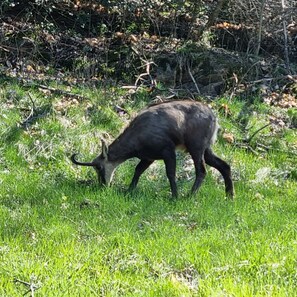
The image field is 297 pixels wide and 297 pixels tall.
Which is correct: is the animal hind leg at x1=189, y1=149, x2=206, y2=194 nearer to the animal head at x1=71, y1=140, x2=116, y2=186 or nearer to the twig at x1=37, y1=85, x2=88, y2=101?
the animal head at x1=71, y1=140, x2=116, y2=186

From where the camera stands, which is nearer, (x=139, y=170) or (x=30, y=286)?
(x=30, y=286)

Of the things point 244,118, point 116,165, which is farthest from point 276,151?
point 116,165

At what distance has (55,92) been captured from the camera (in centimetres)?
1213

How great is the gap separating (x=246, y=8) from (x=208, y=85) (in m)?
2.50

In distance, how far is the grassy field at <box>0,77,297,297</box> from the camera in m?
5.60

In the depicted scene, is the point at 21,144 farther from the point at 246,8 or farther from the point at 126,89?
the point at 246,8

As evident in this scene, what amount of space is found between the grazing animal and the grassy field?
266 mm

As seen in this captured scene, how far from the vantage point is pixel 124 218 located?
723cm

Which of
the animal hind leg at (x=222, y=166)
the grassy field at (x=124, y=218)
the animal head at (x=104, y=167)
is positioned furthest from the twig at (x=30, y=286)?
the animal hind leg at (x=222, y=166)

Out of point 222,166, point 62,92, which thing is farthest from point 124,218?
point 62,92

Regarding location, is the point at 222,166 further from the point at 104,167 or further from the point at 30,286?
the point at 30,286

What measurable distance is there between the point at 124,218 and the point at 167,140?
1.75 m

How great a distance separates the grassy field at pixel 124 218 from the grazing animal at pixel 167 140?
0.27m

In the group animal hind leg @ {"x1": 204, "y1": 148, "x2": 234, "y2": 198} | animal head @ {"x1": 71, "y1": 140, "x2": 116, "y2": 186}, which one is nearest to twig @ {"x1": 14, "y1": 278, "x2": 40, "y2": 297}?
animal head @ {"x1": 71, "y1": 140, "x2": 116, "y2": 186}
